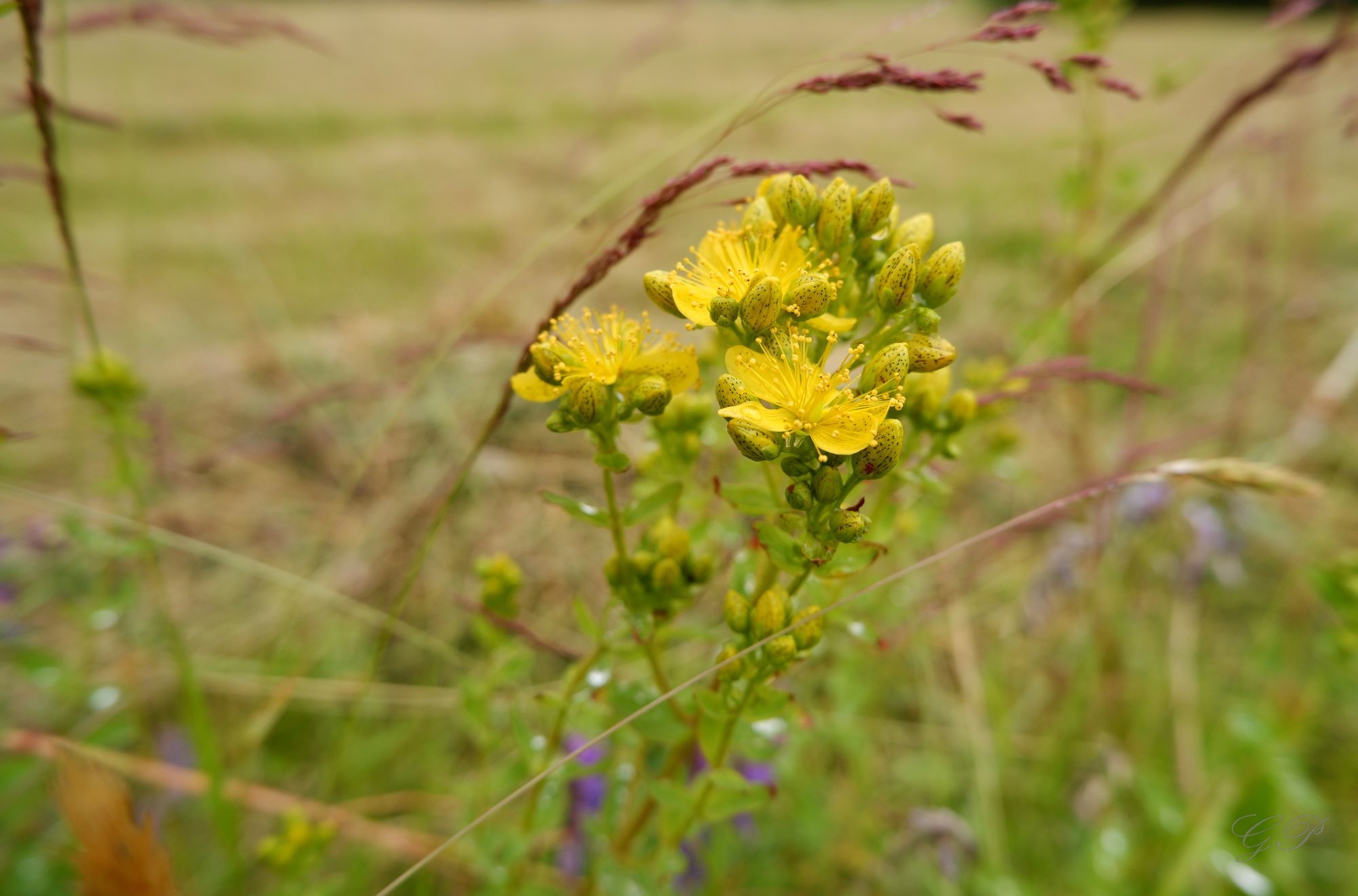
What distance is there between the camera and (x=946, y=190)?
325 cm

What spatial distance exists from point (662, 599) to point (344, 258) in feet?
8.49

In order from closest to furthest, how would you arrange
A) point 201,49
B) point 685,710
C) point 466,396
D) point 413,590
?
point 685,710 < point 413,590 < point 466,396 < point 201,49

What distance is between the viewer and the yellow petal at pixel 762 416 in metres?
0.69

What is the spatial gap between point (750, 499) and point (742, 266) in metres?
0.27

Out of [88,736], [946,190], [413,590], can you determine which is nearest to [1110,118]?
[946,190]

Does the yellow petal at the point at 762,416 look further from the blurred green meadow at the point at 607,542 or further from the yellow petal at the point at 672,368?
the blurred green meadow at the point at 607,542

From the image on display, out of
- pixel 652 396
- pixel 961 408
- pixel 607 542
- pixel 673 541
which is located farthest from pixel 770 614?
pixel 607 542

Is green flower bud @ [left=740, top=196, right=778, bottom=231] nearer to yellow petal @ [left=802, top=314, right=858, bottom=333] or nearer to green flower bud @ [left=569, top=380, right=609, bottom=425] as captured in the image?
yellow petal @ [left=802, top=314, right=858, bottom=333]

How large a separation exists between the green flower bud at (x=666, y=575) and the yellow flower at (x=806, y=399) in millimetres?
195

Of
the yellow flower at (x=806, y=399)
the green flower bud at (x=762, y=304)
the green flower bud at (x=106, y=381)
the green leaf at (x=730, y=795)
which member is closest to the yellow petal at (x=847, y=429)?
the yellow flower at (x=806, y=399)

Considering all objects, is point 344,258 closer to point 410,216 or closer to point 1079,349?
point 410,216

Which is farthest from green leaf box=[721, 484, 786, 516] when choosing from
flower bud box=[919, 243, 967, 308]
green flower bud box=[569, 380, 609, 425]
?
flower bud box=[919, 243, 967, 308]

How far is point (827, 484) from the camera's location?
2.33 feet

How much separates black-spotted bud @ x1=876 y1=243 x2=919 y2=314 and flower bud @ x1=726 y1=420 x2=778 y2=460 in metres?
0.19
